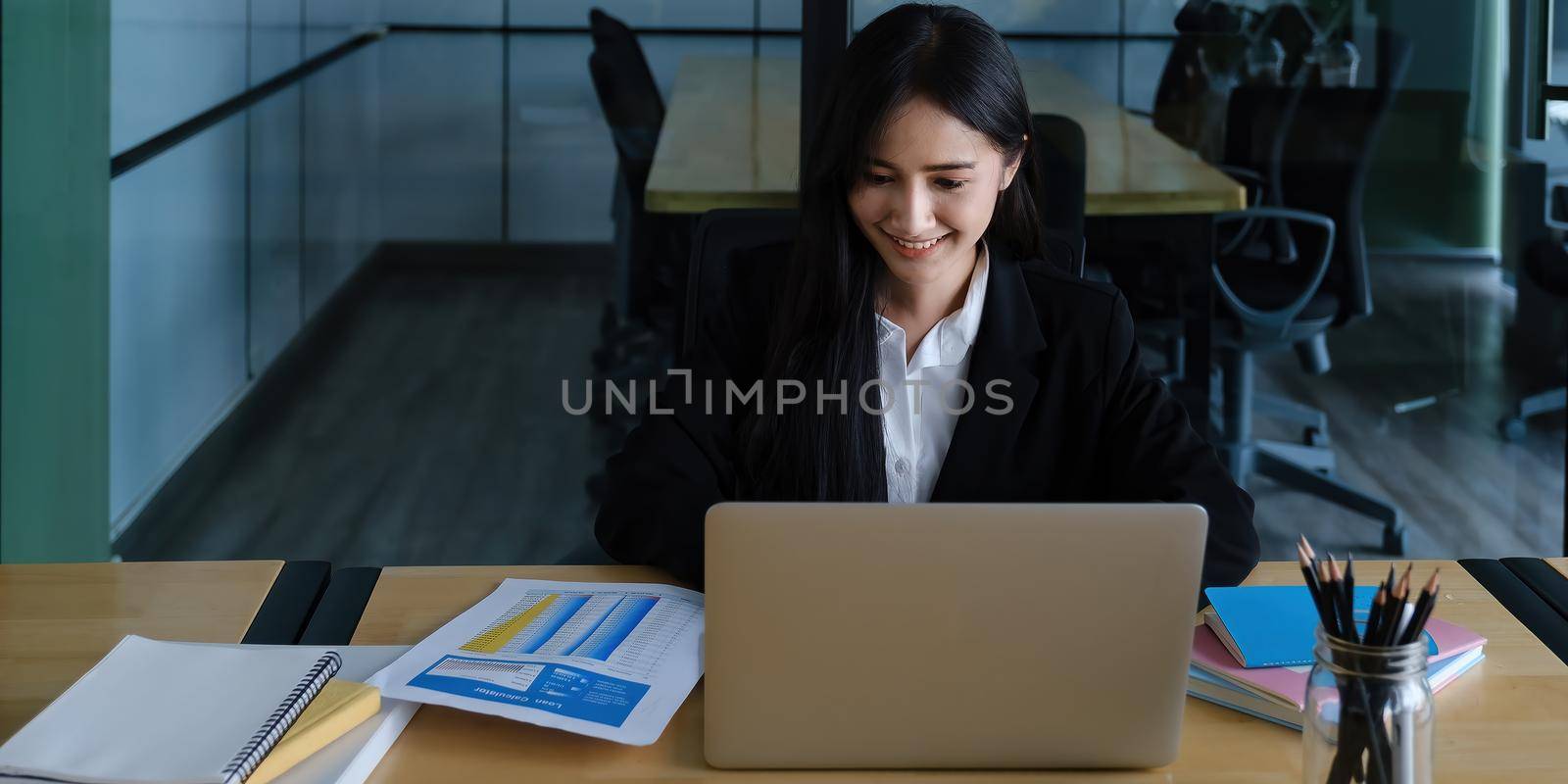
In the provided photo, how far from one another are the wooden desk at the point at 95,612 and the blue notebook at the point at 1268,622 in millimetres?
906

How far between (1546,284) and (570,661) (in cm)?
252

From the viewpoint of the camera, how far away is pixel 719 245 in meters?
1.88

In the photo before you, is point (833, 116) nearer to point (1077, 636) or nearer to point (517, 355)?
point (1077, 636)

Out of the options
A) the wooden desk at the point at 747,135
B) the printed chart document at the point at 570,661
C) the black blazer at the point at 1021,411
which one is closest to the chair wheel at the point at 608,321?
the wooden desk at the point at 747,135

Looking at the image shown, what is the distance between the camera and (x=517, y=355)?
2898 mm

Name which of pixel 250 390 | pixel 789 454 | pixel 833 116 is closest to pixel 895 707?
pixel 789 454

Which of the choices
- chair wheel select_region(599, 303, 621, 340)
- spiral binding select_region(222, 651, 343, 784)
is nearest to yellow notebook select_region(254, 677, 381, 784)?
spiral binding select_region(222, 651, 343, 784)

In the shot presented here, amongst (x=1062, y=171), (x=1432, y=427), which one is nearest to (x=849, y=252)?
(x=1062, y=171)

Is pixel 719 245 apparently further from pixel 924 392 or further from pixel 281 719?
pixel 281 719

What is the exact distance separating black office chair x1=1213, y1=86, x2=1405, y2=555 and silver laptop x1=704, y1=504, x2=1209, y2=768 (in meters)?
2.01

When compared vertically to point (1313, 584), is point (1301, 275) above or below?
above

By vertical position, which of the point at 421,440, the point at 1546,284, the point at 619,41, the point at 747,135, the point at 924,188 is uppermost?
the point at 619,41

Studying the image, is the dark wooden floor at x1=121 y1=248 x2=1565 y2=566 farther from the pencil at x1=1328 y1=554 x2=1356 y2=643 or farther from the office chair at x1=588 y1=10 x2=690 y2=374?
the pencil at x1=1328 y1=554 x2=1356 y2=643

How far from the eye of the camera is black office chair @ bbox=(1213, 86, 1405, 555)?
285cm
